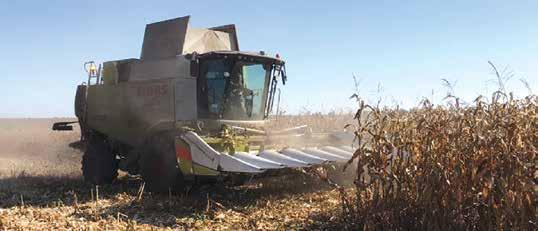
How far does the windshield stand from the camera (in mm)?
7531

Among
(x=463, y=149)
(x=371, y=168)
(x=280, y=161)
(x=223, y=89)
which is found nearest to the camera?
(x=463, y=149)

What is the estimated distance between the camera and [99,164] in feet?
27.8

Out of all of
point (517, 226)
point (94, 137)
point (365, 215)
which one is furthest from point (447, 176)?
point (94, 137)

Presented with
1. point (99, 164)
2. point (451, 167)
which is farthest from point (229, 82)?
point (451, 167)

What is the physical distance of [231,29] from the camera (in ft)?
30.2

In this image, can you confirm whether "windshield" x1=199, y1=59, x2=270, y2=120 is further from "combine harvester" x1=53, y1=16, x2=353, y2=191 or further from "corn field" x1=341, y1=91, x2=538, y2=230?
"corn field" x1=341, y1=91, x2=538, y2=230

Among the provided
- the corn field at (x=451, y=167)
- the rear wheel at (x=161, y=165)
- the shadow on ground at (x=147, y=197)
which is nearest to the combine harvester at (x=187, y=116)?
the rear wheel at (x=161, y=165)

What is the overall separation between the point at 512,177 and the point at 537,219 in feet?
1.02

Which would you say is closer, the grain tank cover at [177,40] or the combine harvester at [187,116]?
the combine harvester at [187,116]

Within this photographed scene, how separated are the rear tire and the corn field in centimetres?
495

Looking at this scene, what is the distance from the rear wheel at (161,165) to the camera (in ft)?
21.8

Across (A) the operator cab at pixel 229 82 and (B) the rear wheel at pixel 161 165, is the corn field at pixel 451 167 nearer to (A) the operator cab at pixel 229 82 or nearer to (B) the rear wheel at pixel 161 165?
(B) the rear wheel at pixel 161 165

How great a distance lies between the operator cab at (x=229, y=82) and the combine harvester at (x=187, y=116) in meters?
0.01

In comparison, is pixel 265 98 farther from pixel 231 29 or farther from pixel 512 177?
pixel 512 177
